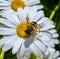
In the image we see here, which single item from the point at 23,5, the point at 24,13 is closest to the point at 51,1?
the point at 23,5

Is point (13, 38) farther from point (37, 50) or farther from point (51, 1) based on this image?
point (51, 1)

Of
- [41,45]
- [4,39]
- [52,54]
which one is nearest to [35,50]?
[41,45]

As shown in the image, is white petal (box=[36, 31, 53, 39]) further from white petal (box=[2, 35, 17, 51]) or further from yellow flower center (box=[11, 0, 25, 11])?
yellow flower center (box=[11, 0, 25, 11])

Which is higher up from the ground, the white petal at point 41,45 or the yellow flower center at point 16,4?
the yellow flower center at point 16,4

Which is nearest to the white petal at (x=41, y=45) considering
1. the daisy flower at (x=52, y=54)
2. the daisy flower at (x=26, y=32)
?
the daisy flower at (x=26, y=32)

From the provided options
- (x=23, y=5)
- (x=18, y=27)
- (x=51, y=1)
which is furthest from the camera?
(x=51, y=1)

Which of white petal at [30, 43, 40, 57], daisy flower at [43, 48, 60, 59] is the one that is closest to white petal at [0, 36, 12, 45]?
white petal at [30, 43, 40, 57]

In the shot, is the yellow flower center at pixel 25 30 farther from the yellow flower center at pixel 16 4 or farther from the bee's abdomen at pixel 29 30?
Result: the yellow flower center at pixel 16 4
